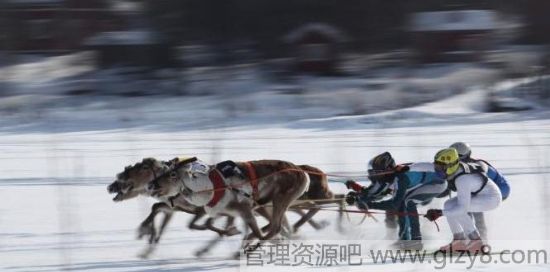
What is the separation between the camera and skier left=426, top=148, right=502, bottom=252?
1038cm

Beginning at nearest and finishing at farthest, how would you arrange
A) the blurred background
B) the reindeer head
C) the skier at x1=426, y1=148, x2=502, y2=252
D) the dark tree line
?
1. the skier at x1=426, y1=148, x2=502, y2=252
2. the reindeer head
3. the blurred background
4. the dark tree line

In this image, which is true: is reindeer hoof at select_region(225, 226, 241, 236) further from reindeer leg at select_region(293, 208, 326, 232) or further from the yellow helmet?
the yellow helmet

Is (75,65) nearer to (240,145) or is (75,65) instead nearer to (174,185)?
(240,145)

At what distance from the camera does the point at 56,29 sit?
46.7 m

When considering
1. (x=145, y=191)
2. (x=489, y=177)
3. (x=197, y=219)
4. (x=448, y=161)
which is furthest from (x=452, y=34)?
(x=145, y=191)

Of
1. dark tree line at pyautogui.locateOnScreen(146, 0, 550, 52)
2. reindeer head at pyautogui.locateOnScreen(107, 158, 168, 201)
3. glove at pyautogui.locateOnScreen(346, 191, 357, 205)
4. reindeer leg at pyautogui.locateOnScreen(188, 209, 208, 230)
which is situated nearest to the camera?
reindeer head at pyautogui.locateOnScreen(107, 158, 168, 201)

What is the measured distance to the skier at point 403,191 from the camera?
10969 millimetres

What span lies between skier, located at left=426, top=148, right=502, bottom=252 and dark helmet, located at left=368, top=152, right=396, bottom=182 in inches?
36.6

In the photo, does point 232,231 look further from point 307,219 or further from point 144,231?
point 307,219

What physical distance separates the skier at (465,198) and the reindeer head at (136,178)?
2.75 m

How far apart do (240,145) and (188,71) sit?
21040 millimetres

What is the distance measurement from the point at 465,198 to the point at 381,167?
132 cm

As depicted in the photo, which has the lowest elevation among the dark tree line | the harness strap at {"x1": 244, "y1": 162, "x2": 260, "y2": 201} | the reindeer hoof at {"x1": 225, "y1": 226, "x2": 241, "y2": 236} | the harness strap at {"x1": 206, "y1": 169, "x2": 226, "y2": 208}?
the reindeer hoof at {"x1": 225, "y1": 226, "x2": 241, "y2": 236}

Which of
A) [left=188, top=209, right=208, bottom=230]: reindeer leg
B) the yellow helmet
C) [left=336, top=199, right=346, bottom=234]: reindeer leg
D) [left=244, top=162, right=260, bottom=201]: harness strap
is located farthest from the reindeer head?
the yellow helmet
